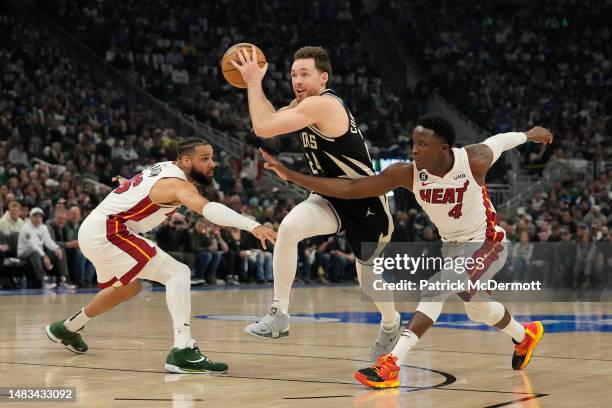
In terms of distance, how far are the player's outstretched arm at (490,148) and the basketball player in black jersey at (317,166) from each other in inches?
32.8

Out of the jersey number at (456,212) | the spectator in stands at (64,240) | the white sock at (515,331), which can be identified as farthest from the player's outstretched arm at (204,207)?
the spectator in stands at (64,240)

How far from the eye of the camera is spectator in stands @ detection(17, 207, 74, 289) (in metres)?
15.7

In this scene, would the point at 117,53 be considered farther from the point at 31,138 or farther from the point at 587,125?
the point at 587,125

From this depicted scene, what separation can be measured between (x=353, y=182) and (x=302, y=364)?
1484mm

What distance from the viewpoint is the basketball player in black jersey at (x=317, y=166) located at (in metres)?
6.86

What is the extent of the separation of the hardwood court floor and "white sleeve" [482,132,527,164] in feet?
4.99

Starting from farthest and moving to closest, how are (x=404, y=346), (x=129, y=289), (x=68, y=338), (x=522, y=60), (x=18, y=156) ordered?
(x=522, y=60) → (x=18, y=156) → (x=68, y=338) → (x=129, y=289) → (x=404, y=346)

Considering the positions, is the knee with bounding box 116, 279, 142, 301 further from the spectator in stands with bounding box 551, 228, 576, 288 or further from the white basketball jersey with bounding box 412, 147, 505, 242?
the spectator in stands with bounding box 551, 228, 576, 288

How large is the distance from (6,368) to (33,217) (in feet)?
30.0

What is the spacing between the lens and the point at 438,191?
6570 millimetres

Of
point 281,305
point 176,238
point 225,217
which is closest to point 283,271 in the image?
point 281,305

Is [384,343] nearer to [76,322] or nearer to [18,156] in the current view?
[76,322]

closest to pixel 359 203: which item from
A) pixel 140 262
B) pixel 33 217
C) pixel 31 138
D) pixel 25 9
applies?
pixel 140 262

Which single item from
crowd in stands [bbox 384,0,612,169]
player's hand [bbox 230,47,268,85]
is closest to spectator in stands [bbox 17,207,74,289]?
player's hand [bbox 230,47,268,85]
